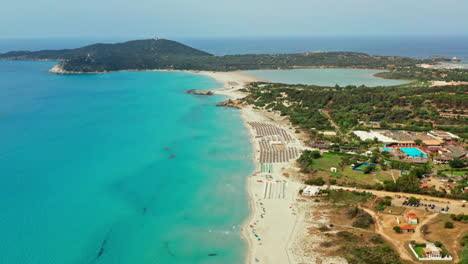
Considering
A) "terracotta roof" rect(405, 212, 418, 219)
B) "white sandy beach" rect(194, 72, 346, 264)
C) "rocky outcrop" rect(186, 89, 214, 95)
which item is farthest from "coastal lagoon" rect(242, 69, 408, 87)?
"terracotta roof" rect(405, 212, 418, 219)

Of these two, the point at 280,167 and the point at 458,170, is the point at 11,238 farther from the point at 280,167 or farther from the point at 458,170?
the point at 458,170

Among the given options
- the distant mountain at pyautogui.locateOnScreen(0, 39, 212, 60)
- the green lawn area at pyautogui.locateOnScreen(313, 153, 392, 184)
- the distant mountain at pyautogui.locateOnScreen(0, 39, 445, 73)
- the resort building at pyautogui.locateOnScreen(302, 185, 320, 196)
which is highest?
the distant mountain at pyautogui.locateOnScreen(0, 39, 212, 60)

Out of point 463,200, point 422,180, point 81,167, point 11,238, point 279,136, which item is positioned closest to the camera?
point 11,238

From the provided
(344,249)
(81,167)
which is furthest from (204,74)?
(344,249)

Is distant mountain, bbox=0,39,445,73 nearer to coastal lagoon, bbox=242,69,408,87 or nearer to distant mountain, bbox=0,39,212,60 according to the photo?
distant mountain, bbox=0,39,212,60

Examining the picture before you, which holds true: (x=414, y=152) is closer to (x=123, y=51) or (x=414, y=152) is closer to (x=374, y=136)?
(x=374, y=136)

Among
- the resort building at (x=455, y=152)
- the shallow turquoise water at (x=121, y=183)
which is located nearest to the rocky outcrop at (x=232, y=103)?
the shallow turquoise water at (x=121, y=183)

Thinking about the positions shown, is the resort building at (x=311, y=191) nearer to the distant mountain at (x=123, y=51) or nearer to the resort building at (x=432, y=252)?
the resort building at (x=432, y=252)
